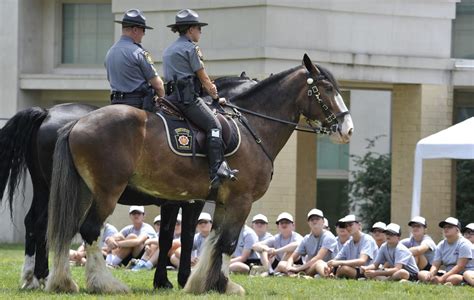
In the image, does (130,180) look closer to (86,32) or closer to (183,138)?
(183,138)

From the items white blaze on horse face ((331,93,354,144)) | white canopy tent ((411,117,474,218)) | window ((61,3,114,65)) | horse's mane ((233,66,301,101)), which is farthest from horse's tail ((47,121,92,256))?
window ((61,3,114,65))

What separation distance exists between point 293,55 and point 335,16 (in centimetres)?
A: 143

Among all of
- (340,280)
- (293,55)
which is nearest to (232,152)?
(340,280)

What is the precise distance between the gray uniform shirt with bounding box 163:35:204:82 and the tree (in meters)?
17.6

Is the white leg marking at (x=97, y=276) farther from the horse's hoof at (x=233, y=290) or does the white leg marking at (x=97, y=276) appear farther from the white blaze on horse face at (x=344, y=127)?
the white blaze on horse face at (x=344, y=127)

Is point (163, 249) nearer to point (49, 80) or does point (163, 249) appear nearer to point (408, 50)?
point (408, 50)

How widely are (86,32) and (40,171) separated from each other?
1748 centimetres

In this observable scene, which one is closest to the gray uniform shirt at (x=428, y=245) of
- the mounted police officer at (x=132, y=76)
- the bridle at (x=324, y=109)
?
the bridle at (x=324, y=109)

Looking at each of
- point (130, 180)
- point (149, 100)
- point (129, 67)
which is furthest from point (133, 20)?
point (130, 180)

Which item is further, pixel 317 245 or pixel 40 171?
pixel 317 245

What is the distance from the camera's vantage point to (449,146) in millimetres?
21266

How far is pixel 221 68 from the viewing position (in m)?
27.0

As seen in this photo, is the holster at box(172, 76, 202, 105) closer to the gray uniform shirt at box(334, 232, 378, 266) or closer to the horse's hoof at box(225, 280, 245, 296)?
the horse's hoof at box(225, 280, 245, 296)

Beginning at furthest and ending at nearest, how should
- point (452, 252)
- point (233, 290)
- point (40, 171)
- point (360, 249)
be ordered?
1. point (360, 249)
2. point (452, 252)
3. point (40, 171)
4. point (233, 290)
